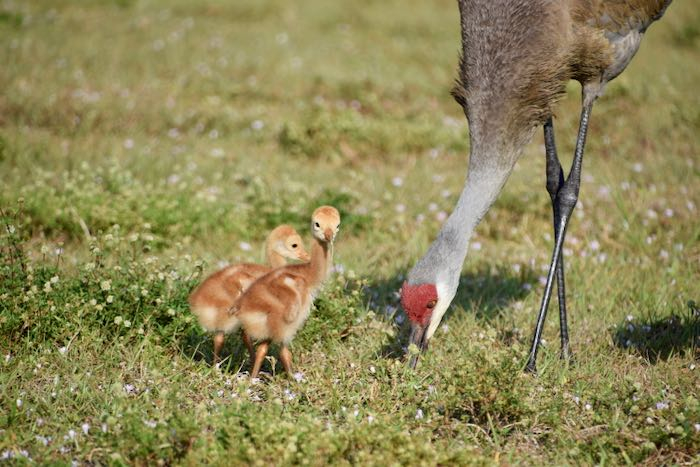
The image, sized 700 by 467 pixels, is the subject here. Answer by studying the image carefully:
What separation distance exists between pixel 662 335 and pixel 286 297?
232 cm

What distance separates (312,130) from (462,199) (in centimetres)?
343

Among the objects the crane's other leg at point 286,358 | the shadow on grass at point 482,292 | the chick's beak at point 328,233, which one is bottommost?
the shadow on grass at point 482,292

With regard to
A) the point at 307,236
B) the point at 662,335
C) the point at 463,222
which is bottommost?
the point at 307,236

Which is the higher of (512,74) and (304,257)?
Result: (512,74)

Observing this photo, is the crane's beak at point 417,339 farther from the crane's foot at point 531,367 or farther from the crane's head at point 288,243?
the crane's head at point 288,243

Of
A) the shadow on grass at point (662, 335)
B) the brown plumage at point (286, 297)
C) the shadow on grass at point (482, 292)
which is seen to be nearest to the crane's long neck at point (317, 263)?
the brown plumage at point (286, 297)

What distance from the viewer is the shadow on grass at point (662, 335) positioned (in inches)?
179

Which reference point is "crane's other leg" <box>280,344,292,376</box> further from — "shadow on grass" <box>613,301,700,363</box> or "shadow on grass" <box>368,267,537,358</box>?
"shadow on grass" <box>613,301,700,363</box>

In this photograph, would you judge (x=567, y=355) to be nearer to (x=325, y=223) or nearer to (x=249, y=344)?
(x=325, y=223)

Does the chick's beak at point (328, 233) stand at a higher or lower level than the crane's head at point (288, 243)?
higher

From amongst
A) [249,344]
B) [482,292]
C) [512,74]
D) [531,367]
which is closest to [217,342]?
[249,344]

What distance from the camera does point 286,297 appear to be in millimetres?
3811

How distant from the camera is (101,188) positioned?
6070mm

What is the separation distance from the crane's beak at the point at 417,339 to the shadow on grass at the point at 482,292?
397 millimetres
